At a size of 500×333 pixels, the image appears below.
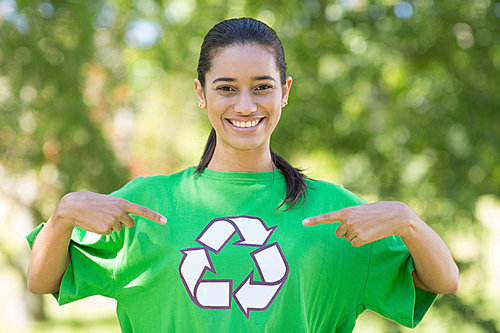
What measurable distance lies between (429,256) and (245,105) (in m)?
0.70

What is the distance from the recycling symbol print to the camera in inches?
55.2

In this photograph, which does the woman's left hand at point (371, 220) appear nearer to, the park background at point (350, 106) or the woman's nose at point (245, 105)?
the woman's nose at point (245, 105)

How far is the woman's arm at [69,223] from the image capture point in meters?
1.33

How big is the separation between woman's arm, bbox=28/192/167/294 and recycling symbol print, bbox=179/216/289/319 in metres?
0.16

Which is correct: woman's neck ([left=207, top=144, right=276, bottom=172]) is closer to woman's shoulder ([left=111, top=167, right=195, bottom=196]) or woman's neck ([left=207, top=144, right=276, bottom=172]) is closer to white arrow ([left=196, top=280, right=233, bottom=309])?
woman's shoulder ([left=111, top=167, right=195, bottom=196])

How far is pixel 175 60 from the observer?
17.6ft

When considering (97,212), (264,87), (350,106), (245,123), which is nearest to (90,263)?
(97,212)

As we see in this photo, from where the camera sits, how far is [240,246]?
4.74 ft

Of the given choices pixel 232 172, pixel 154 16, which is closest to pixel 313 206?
pixel 232 172

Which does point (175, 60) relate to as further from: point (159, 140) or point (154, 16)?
point (159, 140)

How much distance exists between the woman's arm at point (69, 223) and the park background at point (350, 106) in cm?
318

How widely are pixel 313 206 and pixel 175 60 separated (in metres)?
4.18

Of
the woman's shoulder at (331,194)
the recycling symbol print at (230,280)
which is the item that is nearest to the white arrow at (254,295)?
the recycling symbol print at (230,280)

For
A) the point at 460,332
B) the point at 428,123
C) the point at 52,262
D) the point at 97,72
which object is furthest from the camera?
the point at 97,72
